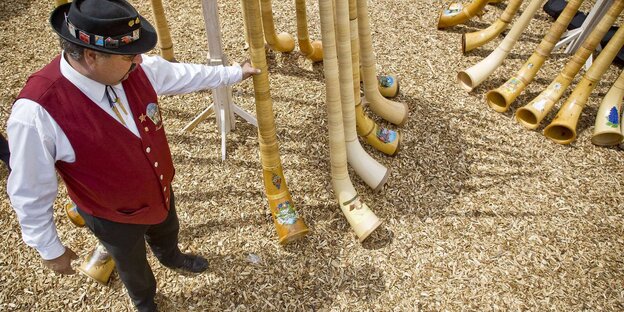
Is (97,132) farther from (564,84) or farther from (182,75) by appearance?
(564,84)

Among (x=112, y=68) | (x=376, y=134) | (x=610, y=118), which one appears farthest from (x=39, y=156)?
(x=610, y=118)

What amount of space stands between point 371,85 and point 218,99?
4.23 ft

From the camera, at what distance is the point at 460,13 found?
5.06 metres

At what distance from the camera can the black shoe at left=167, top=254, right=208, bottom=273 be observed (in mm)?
2891

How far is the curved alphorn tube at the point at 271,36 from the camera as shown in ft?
11.6

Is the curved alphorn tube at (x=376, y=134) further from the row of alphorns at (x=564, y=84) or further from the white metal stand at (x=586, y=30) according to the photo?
the white metal stand at (x=586, y=30)

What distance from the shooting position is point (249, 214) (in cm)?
329

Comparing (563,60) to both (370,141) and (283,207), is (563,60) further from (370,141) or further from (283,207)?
(283,207)

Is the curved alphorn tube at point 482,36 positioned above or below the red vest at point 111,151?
below

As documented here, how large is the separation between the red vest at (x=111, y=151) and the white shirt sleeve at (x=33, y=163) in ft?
0.14

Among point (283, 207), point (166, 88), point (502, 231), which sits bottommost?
point (502, 231)

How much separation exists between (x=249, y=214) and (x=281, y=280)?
607 mm

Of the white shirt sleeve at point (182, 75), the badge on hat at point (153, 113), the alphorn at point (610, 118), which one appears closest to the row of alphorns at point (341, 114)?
the white shirt sleeve at point (182, 75)

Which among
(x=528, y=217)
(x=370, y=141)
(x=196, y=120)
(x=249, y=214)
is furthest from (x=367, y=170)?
(x=196, y=120)
